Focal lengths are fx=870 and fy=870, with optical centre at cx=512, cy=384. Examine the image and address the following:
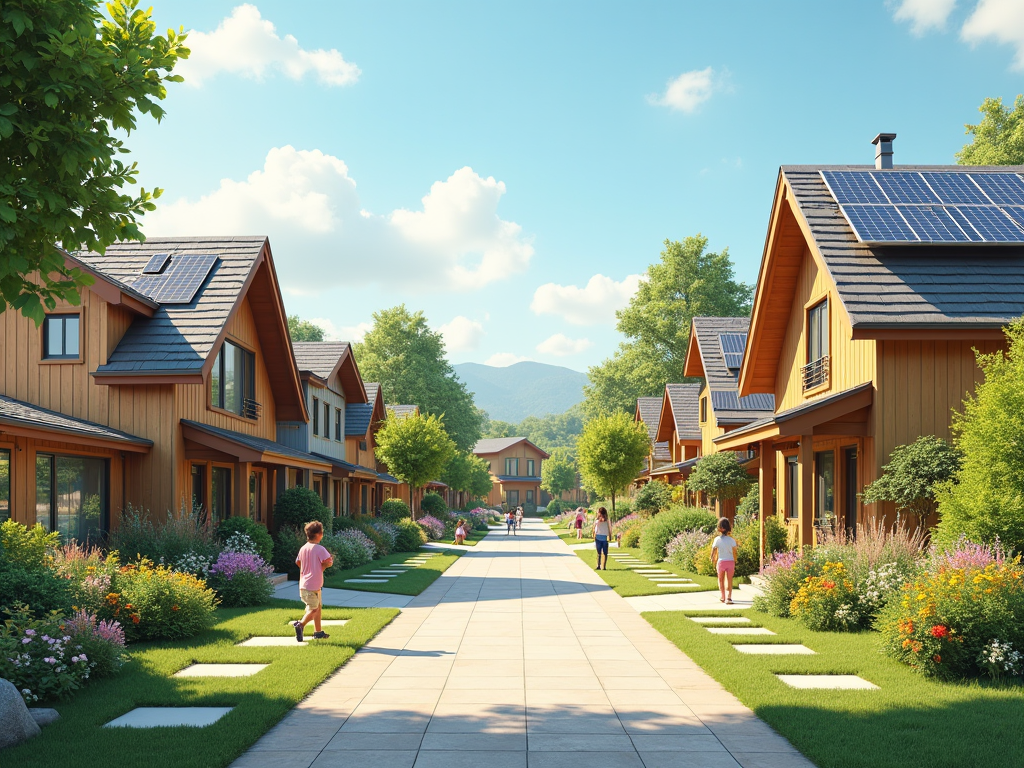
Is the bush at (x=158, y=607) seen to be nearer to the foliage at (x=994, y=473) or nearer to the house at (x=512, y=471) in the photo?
the foliage at (x=994, y=473)

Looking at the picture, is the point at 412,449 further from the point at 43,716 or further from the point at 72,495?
the point at 43,716

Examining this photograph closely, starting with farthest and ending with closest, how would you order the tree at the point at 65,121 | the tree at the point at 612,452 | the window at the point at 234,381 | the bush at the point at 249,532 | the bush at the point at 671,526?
the tree at the point at 612,452 < the bush at the point at 671,526 < the window at the point at 234,381 < the bush at the point at 249,532 < the tree at the point at 65,121

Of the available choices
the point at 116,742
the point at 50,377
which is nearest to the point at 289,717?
the point at 116,742

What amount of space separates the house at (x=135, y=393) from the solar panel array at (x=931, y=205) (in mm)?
12945

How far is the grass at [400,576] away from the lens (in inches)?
721

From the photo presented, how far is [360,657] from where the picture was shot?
10.7m

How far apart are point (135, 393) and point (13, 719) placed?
11.4 m

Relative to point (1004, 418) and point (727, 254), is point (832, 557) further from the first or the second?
point (727, 254)

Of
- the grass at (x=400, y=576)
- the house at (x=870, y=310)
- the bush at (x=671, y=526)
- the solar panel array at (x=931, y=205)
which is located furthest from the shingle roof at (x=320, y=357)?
the solar panel array at (x=931, y=205)

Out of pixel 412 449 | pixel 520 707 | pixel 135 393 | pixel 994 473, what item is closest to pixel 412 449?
pixel 412 449

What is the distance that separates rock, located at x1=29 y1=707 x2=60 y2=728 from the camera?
24.3 feet

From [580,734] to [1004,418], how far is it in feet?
25.4

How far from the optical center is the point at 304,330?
271 feet

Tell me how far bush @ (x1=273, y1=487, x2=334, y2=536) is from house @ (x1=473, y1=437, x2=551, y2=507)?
7609 centimetres
